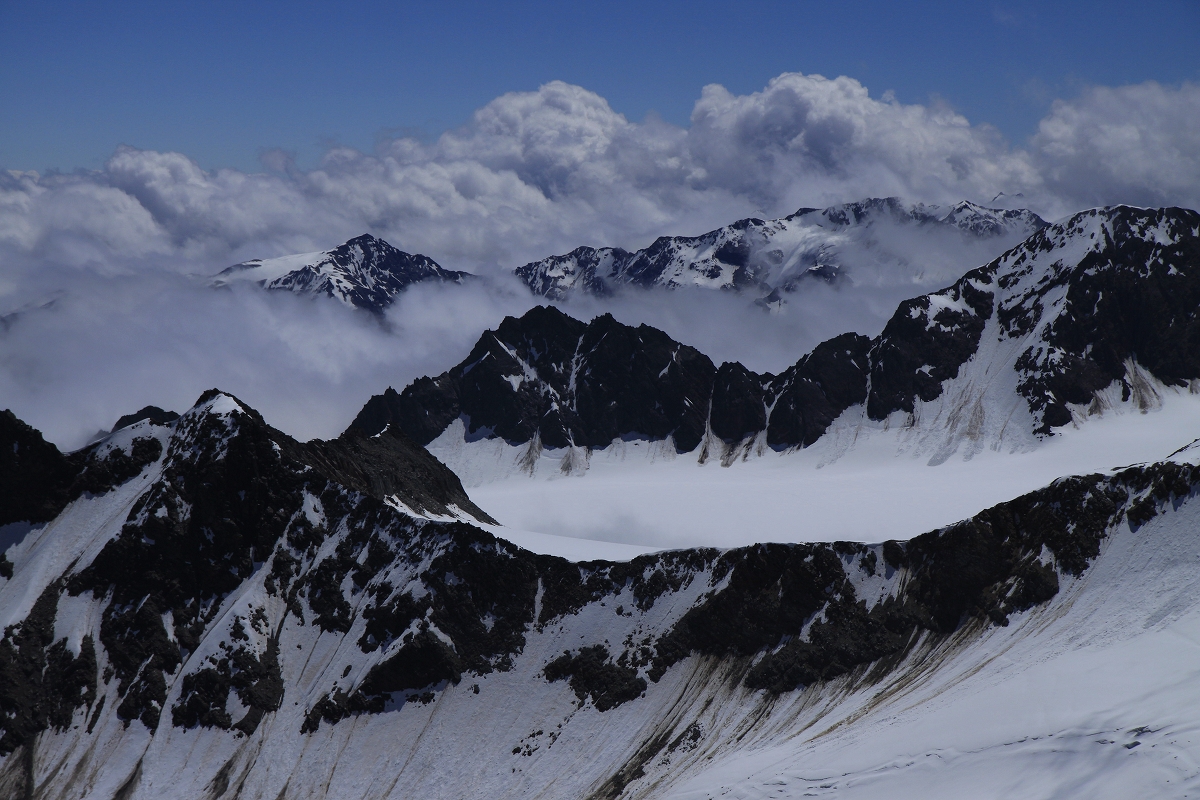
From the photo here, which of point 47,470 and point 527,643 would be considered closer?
point 527,643

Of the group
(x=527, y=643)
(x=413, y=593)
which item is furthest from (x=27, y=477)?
(x=527, y=643)

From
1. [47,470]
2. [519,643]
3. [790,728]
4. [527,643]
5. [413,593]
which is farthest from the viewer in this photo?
[47,470]

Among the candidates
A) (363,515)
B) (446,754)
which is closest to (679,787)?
(446,754)

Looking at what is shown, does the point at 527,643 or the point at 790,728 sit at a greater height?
the point at 527,643

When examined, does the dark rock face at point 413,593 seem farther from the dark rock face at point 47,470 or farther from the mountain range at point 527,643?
the dark rock face at point 47,470

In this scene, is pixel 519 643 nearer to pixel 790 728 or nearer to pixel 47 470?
pixel 790 728

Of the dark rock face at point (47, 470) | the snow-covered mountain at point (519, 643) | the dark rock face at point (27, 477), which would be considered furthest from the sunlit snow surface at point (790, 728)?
the dark rock face at point (47, 470)

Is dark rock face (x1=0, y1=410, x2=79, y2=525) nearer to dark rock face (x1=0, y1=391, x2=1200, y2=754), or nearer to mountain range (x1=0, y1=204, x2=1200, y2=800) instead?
mountain range (x1=0, y1=204, x2=1200, y2=800)
